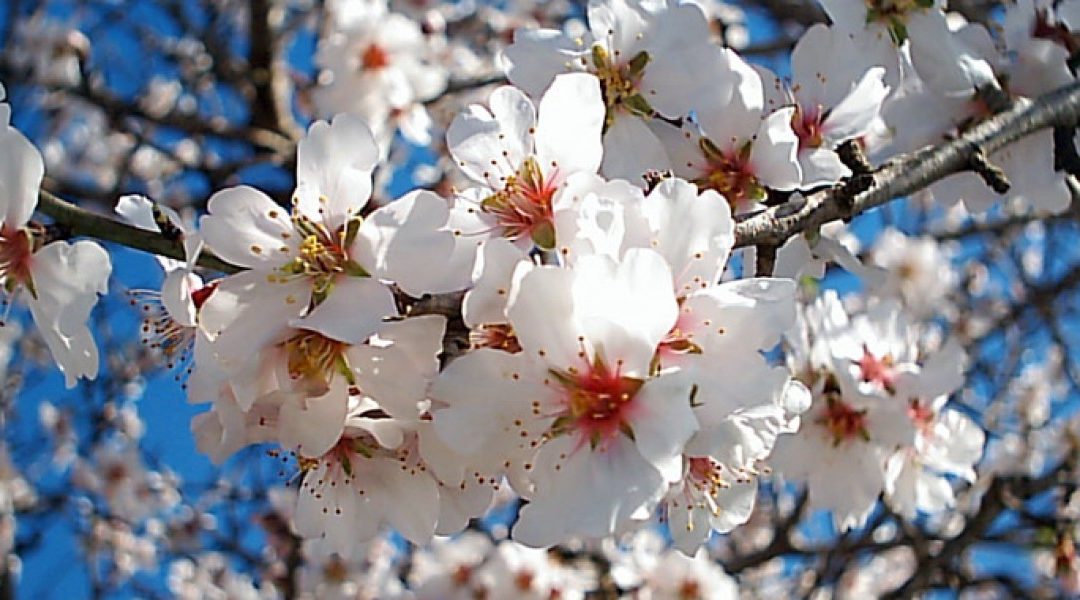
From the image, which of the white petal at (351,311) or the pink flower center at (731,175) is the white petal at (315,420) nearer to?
the white petal at (351,311)

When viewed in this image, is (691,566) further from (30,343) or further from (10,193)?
(30,343)

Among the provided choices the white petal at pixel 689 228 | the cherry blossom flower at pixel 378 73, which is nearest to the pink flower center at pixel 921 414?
the white petal at pixel 689 228

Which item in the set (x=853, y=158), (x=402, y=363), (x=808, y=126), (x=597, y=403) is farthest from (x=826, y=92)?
(x=402, y=363)

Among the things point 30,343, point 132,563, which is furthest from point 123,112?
point 132,563

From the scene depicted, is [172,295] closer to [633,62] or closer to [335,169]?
[335,169]

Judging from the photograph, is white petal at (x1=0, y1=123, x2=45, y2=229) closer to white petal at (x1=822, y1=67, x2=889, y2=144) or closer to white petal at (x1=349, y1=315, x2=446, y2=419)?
white petal at (x1=349, y1=315, x2=446, y2=419)

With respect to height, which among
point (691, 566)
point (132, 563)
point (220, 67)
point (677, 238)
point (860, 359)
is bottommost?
point (132, 563)
